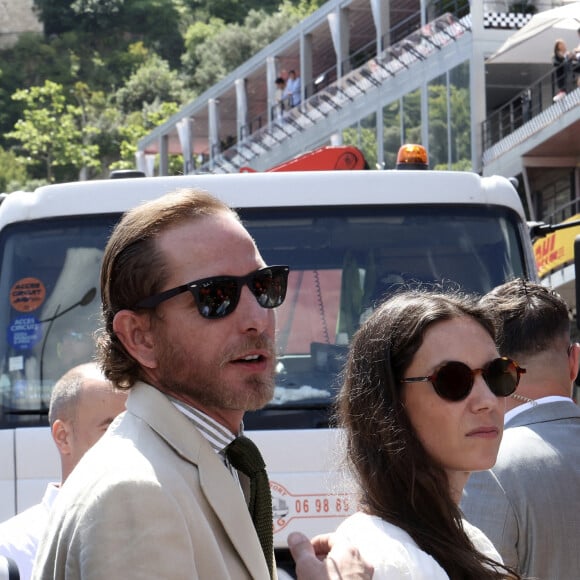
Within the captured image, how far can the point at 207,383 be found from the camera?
2754 millimetres

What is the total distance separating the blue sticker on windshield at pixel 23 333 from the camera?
6.89 meters

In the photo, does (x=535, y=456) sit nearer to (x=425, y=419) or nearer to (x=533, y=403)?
(x=533, y=403)

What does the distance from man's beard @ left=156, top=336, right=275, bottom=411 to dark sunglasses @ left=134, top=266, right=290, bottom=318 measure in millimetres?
84

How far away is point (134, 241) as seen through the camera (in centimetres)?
282

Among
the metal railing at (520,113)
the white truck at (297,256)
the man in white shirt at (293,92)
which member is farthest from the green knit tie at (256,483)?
the man in white shirt at (293,92)

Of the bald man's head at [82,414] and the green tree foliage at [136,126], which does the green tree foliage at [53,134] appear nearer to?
the green tree foliage at [136,126]

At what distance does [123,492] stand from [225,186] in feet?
15.7

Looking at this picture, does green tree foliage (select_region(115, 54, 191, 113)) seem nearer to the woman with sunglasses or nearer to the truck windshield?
the truck windshield

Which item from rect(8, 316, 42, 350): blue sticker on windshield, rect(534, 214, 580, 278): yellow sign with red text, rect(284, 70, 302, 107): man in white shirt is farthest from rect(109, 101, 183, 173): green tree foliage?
rect(8, 316, 42, 350): blue sticker on windshield

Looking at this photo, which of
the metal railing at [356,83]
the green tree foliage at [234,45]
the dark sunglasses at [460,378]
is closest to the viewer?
the dark sunglasses at [460,378]

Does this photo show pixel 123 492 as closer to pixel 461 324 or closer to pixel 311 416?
pixel 461 324

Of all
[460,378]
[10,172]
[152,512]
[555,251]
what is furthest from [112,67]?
[152,512]

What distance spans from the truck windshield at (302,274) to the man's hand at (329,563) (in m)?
3.70

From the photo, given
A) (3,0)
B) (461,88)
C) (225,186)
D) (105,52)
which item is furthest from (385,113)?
(3,0)
